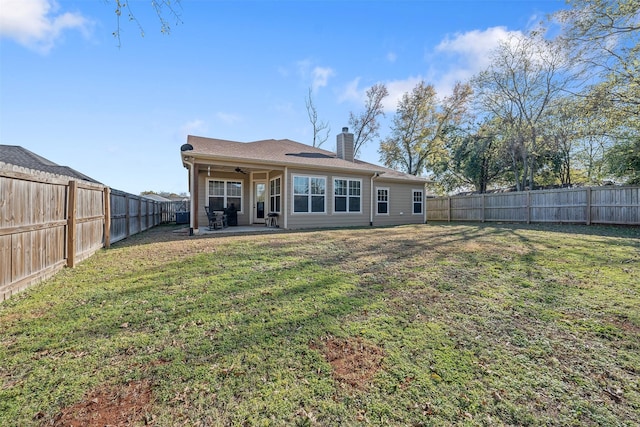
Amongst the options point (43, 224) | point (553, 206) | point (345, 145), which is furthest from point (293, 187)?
point (553, 206)

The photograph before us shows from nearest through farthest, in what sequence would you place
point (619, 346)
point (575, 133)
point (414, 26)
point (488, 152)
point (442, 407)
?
point (442, 407)
point (619, 346)
point (414, 26)
point (575, 133)
point (488, 152)

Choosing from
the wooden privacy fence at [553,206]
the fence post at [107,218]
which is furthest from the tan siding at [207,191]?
the wooden privacy fence at [553,206]

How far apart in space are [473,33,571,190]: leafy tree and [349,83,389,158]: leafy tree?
26.3 ft

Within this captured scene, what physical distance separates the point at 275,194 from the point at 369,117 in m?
17.4

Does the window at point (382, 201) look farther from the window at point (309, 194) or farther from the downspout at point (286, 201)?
the downspout at point (286, 201)

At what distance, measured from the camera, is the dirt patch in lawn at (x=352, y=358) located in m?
2.18

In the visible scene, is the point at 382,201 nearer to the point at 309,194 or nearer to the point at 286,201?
the point at 309,194

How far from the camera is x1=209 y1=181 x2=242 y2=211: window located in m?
12.7

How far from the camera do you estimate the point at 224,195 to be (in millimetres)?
12992

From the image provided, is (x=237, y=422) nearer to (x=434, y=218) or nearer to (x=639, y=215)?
(x=639, y=215)

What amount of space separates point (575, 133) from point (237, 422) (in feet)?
67.4

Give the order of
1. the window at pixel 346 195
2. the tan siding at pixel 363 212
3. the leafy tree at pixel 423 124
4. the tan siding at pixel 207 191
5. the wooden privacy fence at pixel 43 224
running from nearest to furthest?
the wooden privacy fence at pixel 43 224 → the tan siding at pixel 363 212 → the window at pixel 346 195 → the tan siding at pixel 207 191 → the leafy tree at pixel 423 124

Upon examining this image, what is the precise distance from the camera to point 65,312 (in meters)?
3.17

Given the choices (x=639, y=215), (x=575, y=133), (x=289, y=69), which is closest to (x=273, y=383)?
(x=639, y=215)
